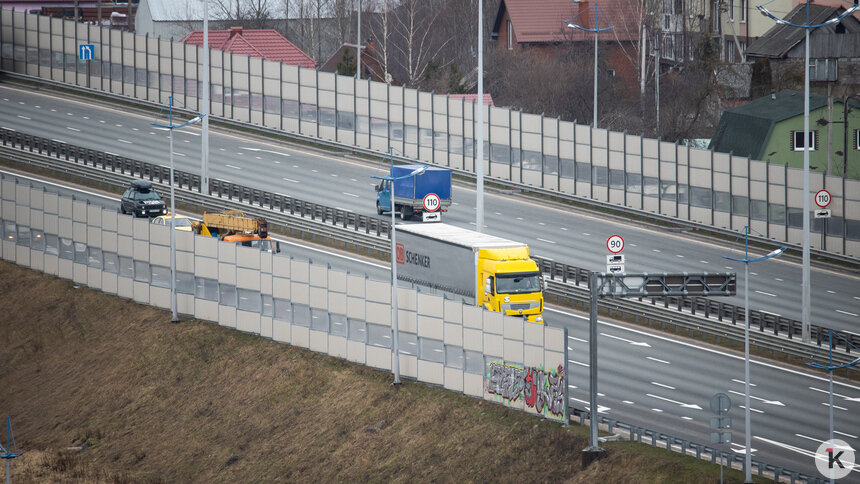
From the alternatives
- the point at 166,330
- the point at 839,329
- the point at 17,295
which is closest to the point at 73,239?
the point at 17,295

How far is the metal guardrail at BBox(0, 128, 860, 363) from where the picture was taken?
51531 millimetres

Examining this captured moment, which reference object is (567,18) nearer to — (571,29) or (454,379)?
(571,29)

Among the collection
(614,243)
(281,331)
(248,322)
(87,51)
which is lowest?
(281,331)

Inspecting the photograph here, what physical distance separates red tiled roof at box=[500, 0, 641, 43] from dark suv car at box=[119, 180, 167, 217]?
53.4 m

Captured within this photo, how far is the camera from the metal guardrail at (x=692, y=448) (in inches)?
1377

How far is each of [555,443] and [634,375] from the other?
7768 mm

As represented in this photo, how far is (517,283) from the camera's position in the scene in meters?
48.5

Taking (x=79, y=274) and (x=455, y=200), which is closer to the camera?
(x=79, y=274)

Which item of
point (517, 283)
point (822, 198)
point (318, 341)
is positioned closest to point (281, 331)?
point (318, 341)

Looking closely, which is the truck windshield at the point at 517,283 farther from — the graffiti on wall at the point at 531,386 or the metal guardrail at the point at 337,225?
the metal guardrail at the point at 337,225

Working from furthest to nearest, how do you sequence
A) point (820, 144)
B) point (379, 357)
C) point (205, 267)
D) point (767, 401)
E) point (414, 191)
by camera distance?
point (820, 144) < point (414, 191) < point (205, 267) < point (379, 357) < point (767, 401)

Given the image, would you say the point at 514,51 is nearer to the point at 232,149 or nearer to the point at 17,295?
the point at 232,149

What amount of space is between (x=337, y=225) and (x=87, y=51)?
3386 centimetres

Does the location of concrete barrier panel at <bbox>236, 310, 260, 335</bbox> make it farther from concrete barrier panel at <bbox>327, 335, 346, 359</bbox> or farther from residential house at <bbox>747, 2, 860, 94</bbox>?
residential house at <bbox>747, 2, 860, 94</bbox>
